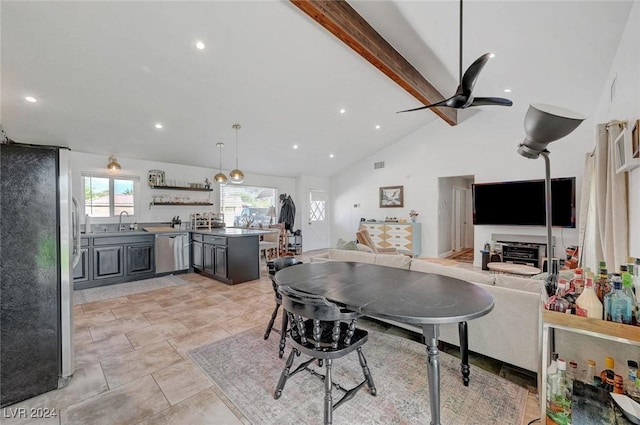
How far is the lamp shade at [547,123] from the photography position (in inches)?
56.3

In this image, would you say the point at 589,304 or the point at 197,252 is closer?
the point at 589,304

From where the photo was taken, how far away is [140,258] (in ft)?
15.8

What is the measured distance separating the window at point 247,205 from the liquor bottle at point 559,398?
6130mm

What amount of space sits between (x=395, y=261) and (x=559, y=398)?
63.3 inches

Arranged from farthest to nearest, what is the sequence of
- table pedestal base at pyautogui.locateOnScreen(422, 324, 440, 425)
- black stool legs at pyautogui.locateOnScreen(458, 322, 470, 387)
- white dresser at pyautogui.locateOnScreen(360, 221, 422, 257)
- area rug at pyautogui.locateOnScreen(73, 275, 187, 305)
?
white dresser at pyautogui.locateOnScreen(360, 221, 422, 257), area rug at pyautogui.locateOnScreen(73, 275, 187, 305), black stool legs at pyautogui.locateOnScreen(458, 322, 470, 387), table pedestal base at pyautogui.locateOnScreen(422, 324, 440, 425)

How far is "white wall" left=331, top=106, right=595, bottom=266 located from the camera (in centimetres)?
502

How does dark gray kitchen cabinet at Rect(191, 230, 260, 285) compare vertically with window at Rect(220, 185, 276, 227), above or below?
below

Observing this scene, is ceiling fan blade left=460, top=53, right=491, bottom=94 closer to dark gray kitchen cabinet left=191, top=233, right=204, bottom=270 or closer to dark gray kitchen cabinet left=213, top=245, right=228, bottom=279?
dark gray kitchen cabinet left=213, top=245, right=228, bottom=279

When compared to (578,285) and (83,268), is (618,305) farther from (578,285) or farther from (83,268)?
(83,268)

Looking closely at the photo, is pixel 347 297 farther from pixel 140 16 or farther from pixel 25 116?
pixel 25 116

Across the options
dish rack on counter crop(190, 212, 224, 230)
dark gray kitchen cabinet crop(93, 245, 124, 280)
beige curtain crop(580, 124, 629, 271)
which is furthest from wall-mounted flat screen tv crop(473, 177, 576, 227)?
dark gray kitchen cabinet crop(93, 245, 124, 280)

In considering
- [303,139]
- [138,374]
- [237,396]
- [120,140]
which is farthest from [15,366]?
[303,139]

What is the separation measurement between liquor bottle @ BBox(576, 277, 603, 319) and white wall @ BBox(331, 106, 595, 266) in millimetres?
4805

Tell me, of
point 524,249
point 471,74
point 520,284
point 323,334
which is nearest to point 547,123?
point 471,74
